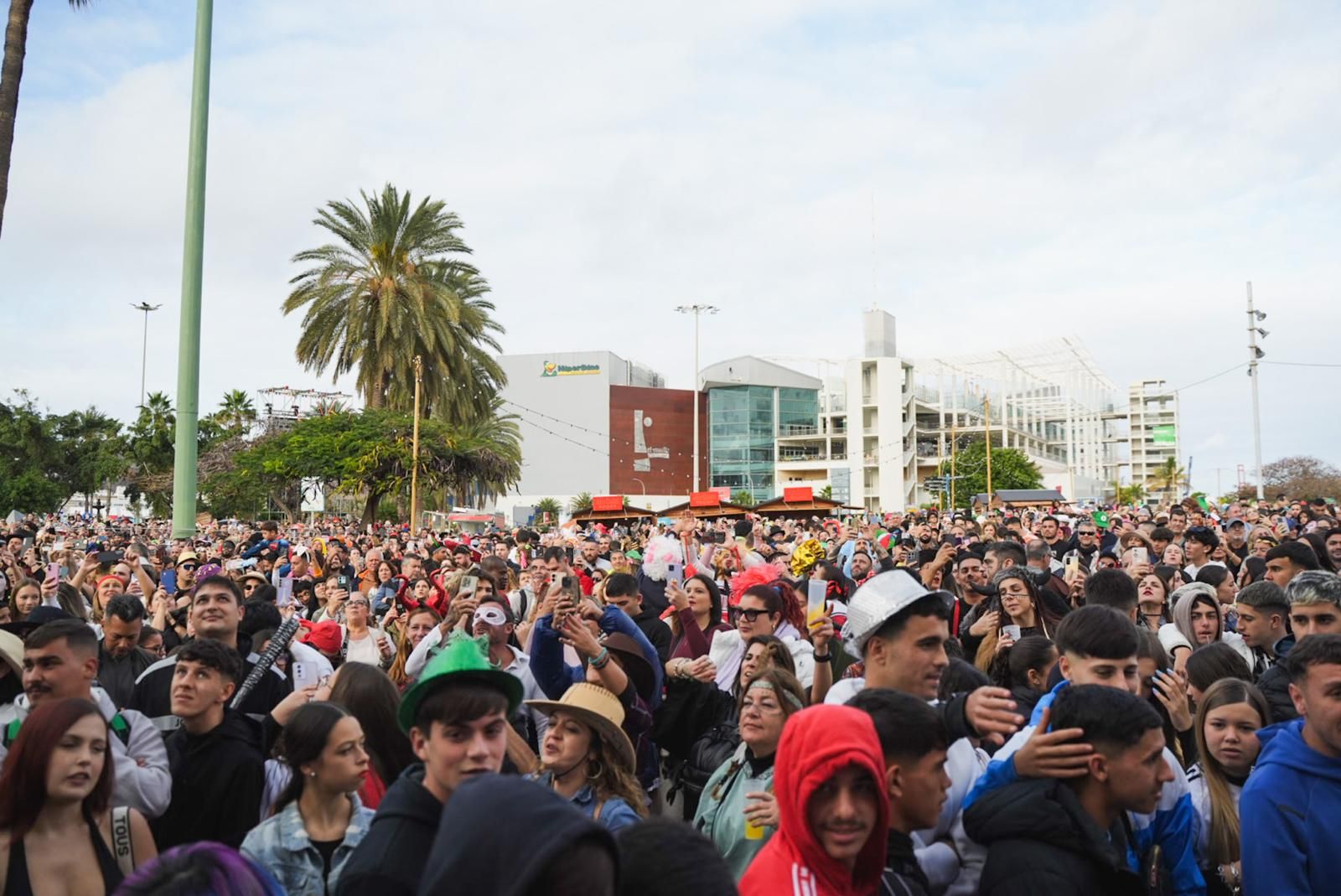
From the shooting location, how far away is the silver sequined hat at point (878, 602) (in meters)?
3.44

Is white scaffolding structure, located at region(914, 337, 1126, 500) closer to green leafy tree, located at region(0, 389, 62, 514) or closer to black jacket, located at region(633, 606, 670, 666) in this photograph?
green leafy tree, located at region(0, 389, 62, 514)

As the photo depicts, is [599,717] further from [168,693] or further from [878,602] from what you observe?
[168,693]

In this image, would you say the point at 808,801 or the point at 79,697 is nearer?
the point at 808,801

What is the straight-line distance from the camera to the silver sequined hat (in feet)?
11.3

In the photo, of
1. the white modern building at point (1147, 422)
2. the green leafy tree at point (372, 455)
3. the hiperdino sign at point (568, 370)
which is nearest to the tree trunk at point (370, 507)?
the green leafy tree at point (372, 455)

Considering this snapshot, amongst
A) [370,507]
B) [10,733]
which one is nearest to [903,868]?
[10,733]

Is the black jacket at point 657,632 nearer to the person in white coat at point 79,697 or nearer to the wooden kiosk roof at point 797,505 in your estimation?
the person in white coat at point 79,697

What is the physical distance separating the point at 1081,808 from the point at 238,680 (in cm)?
346

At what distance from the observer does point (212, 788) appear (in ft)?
12.5

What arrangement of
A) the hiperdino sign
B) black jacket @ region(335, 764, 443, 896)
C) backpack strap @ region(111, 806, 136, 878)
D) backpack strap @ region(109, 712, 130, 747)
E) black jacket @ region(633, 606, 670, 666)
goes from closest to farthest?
black jacket @ region(335, 764, 443, 896) → backpack strap @ region(111, 806, 136, 878) → backpack strap @ region(109, 712, 130, 747) → black jacket @ region(633, 606, 670, 666) → the hiperdino sign

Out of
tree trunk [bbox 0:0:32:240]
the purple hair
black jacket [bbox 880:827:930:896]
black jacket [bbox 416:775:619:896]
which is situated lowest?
black jacket [bbox 880:827:930:896]

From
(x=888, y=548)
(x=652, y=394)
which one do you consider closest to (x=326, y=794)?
(x=888, y=548)

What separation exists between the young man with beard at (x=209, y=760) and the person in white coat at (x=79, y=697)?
0.33 ft

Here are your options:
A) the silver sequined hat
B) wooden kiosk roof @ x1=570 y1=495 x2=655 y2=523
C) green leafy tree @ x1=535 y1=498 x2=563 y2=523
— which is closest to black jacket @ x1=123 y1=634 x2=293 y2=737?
the silver sequined hat
